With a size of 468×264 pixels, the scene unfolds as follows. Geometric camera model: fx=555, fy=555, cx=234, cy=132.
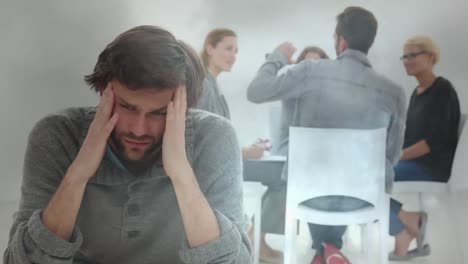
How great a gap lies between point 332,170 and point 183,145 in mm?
362

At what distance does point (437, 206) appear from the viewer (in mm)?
1338

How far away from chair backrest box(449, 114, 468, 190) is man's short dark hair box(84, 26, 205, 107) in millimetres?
642

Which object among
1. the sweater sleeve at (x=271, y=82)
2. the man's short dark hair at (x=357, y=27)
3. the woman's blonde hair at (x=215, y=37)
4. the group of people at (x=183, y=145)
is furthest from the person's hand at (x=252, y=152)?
Result: the man's short dark hair at (x=357, y=27)

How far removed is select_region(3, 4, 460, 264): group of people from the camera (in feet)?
3.60

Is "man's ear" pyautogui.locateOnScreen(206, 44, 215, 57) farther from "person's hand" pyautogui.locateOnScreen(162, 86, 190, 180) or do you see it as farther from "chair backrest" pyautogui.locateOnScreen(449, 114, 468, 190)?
"chair backrest" pyautogui.locateOnScreen(449, 114, 468, 190)

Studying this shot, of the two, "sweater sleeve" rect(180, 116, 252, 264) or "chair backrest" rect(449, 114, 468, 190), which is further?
"chair backrest" rect(449, 114, 468, 190)

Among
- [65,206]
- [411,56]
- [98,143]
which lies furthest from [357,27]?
[65,206]

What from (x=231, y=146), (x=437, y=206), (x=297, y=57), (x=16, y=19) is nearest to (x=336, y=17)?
(x=297, y=57)

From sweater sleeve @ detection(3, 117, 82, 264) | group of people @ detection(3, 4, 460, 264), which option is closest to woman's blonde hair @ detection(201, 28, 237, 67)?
group of people @ detection(3, 4, 460, 264)

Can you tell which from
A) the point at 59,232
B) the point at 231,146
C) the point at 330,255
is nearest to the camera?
the point at 59,232

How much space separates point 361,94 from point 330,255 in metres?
0.39

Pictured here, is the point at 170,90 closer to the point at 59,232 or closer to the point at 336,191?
the point at 59,232

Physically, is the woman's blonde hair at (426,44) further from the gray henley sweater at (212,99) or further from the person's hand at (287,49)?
the gray henley sweater at (212,99)

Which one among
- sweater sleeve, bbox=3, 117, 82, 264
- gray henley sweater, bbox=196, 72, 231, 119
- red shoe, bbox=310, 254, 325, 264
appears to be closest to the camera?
sweater sleeve, bbox=3, 117, 82, 264
